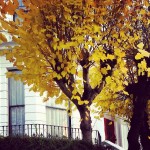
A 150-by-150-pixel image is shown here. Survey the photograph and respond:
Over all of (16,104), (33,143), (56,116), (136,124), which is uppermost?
(16,104)

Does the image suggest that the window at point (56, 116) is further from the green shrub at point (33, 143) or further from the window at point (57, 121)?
the green shrub at point (33, 143)

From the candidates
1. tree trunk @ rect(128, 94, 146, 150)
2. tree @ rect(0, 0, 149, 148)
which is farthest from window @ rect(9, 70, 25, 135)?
tree @ rect(0, 0, 149, 148)

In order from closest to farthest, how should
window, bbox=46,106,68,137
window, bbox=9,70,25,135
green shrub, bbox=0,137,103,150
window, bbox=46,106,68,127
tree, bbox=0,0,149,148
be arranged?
tree, bbox=0,0,149,148 < green shrub, bbox=0,137,103,150 < window, bbox=9,70,25,135 < window, bbox=46,106,68,137 < window, bbox=46,106,68,127

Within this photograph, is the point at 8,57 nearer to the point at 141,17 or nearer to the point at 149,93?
the point at 149,93

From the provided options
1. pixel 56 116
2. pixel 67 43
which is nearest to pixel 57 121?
pixel 56 116

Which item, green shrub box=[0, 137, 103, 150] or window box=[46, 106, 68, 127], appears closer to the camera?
green shrub box=[0, 137, 103, 150]

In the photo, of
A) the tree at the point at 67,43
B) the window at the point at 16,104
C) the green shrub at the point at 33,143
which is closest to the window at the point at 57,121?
the window at the point at 16,104

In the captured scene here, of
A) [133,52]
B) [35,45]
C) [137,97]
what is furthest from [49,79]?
[133,52]

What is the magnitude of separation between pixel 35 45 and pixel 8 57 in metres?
0.67

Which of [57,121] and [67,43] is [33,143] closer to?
[67,43]

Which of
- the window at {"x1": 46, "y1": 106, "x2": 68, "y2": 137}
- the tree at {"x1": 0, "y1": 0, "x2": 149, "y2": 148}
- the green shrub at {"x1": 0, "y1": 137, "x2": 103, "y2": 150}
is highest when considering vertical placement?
the tree at {"x1": 0, "y1": 0, "x2": 149, "y2": 148}

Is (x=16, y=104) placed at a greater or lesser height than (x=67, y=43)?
lesser

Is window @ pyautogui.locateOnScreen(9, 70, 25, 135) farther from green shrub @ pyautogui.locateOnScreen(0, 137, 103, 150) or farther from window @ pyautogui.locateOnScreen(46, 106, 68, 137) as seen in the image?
green shrub @ pyautogui.locateOnScreen(0, 137, 103, 150)

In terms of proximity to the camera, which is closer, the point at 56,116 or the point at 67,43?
the point at 67,43
